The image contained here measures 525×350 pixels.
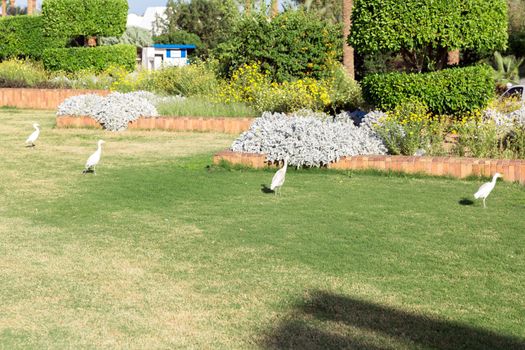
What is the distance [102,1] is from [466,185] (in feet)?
57.7

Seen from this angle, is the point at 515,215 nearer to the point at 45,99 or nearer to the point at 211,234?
the point at 211,234

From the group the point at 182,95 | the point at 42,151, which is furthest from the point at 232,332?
the point at 182,95

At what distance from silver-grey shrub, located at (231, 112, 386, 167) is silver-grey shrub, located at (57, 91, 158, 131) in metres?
4.68

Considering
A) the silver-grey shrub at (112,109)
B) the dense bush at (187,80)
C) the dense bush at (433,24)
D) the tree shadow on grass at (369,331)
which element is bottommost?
the tree shadow on grass at (369,331)

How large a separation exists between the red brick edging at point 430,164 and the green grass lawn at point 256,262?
0.66ft

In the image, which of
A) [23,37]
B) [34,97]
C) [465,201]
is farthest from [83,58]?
[465,201]

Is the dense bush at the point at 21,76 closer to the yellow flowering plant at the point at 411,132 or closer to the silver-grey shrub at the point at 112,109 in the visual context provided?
the silver-grey shrub at the point at 112,109

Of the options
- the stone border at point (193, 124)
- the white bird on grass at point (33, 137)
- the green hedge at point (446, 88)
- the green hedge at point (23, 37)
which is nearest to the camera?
the green hedge at point (446, 88)

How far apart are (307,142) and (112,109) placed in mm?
5986

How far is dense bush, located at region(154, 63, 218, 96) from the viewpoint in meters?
19.3

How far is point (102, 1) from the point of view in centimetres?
2552

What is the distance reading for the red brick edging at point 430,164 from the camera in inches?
419

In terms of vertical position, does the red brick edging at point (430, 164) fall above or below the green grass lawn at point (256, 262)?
above

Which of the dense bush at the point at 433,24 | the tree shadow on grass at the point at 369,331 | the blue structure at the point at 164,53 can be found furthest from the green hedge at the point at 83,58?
the tree shadow on grass at the point at 369,331
